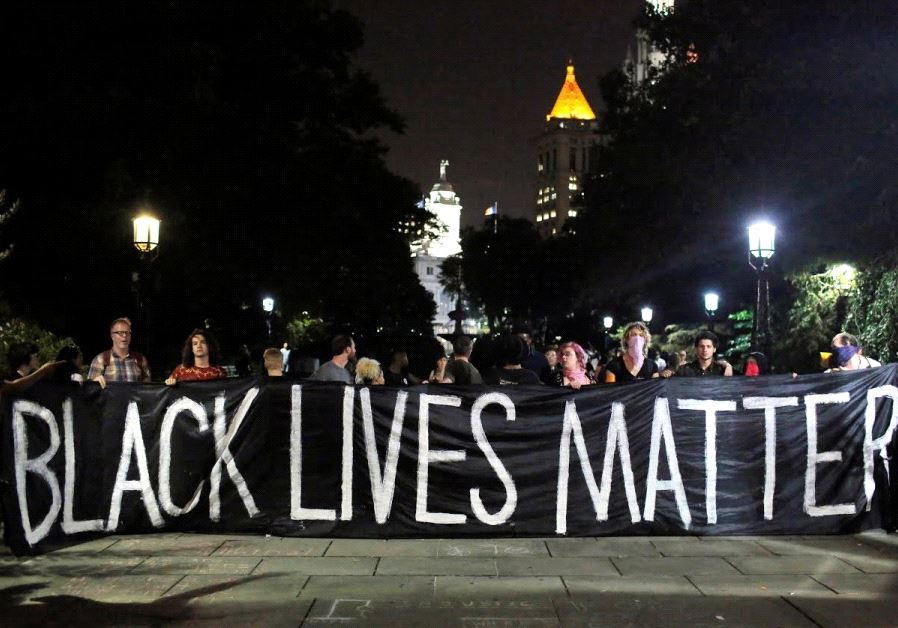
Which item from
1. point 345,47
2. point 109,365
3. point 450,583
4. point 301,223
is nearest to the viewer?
point 450,583

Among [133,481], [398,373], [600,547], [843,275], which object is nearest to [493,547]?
[600,547]

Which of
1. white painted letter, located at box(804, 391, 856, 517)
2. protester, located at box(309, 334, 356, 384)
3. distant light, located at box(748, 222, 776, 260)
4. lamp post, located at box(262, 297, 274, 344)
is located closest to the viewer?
white painted letter, located at box(804, 391, 856, 517)

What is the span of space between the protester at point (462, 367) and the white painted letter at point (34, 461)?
3.76m

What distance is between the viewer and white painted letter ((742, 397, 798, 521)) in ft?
27.6

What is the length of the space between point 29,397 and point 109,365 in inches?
61.5

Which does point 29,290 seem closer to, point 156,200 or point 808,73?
point 156,200

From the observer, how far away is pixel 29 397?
8.05m

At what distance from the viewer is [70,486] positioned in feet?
26.7

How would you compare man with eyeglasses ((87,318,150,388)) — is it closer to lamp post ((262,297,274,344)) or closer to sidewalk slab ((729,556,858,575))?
sidewalk slab ((729,556,858,575))

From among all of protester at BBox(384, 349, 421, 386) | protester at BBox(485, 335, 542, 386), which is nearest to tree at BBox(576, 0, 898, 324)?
protester at BBox(384, 349, 421, 386)

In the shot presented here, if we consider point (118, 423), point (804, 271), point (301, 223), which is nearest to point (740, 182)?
point (804, 271)

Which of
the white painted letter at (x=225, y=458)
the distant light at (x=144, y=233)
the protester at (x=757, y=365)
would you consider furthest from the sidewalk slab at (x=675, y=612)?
the distant light at (x=144, y=233)

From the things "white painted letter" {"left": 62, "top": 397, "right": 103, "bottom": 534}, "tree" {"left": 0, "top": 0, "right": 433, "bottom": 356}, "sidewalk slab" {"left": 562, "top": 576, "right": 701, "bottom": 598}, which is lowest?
"sidewalk slab" {"left": 562, "top": 576, "right": 701, "bottom": 598}

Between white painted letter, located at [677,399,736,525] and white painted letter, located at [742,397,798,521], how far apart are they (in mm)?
211
